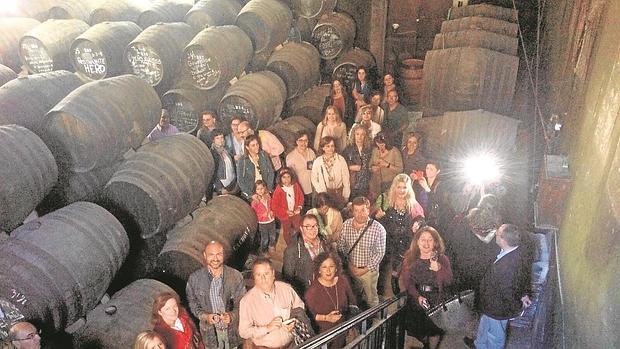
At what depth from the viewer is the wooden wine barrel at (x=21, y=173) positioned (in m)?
4.20

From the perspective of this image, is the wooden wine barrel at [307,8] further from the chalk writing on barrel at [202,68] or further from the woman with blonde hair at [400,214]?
the woman with blonde hair at [400,214]

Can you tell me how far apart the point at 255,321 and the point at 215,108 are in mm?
4905

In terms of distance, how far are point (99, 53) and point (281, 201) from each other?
3.58 meters

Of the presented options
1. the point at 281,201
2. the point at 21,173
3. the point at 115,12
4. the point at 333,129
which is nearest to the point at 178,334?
the point at 21,173

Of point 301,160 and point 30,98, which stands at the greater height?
point 30,98

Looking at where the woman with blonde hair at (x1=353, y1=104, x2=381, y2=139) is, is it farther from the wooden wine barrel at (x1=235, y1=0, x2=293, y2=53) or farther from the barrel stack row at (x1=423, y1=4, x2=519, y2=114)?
the wooden wine barrel at (x1=235, y1=0, x2=293, y2=53)

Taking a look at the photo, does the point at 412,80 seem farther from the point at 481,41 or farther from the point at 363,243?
the point at 363,243

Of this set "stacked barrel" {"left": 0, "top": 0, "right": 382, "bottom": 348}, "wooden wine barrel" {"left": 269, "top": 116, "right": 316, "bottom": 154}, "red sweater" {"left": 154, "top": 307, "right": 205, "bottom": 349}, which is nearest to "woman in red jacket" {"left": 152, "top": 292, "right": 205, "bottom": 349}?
"red sweater" {"left": 154, "top": 307, "right": 205, "bottom": 349}

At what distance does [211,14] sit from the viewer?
855 centimetres

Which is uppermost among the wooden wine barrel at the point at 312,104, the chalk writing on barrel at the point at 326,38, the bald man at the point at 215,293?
the chalk writing on barrel at the point at 326,38

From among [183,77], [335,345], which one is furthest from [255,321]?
[183,77]

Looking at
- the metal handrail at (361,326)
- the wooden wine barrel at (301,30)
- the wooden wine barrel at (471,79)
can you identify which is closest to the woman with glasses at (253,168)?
the metal handrail at (361,326)

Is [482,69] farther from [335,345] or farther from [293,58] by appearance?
[335,345]

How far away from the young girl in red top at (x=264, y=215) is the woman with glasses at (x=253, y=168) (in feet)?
0.61
